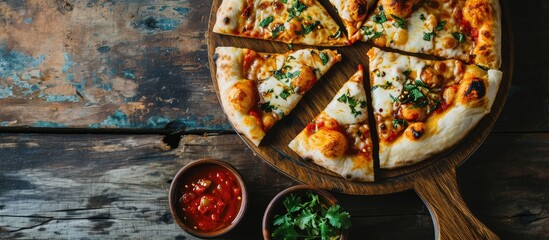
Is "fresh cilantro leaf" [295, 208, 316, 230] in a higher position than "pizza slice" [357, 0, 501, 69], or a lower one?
lower

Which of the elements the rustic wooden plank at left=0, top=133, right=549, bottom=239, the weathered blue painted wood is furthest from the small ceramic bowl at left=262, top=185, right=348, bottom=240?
the weathered blue painted wood

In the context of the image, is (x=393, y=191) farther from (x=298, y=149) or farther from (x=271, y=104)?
(x=271, y=104)

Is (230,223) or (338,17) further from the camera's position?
(338,17)

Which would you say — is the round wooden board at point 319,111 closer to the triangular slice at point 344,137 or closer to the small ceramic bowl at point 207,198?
the triangular slice at point 344,137

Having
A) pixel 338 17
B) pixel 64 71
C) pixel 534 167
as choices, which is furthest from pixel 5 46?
→ pixel 534 167

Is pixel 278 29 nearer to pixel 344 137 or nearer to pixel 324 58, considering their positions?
pixel 324 58

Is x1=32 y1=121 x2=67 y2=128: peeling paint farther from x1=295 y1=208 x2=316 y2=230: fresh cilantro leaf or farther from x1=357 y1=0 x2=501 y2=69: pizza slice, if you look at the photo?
x1=357 y1=0 x2=501 y2=69: pizza slice
